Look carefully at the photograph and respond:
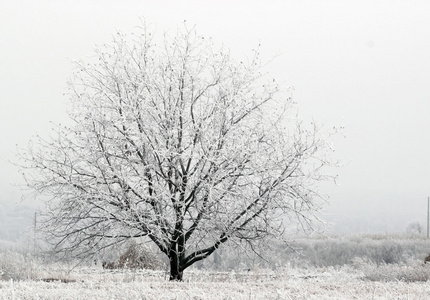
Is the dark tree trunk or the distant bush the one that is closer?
the dark tree trunk

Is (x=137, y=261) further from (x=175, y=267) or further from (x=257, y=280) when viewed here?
(x=257, y=280)

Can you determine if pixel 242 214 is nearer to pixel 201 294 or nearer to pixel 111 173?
pixel 111 173

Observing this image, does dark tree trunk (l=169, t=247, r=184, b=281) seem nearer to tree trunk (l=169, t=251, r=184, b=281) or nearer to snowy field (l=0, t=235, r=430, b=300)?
tree trunk (l=169, t=251, r=184, b=281)

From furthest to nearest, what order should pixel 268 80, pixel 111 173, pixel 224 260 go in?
1. pixel 224 260
2. pixel 268 80
3. pixel 111 173

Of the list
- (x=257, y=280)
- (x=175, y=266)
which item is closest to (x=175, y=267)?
(x=175, y=266)

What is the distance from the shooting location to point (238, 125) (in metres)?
13.0

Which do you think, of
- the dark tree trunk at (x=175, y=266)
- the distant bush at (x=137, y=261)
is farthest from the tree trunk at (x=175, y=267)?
the distant bush at (x=137, y=261)

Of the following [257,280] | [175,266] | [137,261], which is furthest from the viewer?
[137,261]

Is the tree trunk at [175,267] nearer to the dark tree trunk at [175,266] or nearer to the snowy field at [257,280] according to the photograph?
the dark tree trunk at [175,266]

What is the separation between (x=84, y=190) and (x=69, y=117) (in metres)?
1.69

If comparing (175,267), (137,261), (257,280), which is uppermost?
(137,261)

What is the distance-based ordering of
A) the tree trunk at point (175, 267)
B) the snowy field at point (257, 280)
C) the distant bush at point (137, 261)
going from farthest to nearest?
the distant bush at point (137, 261) → the tree trunk at point (175, 267) → the snowy field at point (257, 280)

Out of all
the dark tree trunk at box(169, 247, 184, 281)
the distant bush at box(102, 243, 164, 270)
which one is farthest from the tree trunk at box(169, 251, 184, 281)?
the distant bush at box(102, 243, 164, 270)

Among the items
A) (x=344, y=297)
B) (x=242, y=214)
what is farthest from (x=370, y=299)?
(x=242, y=214)
